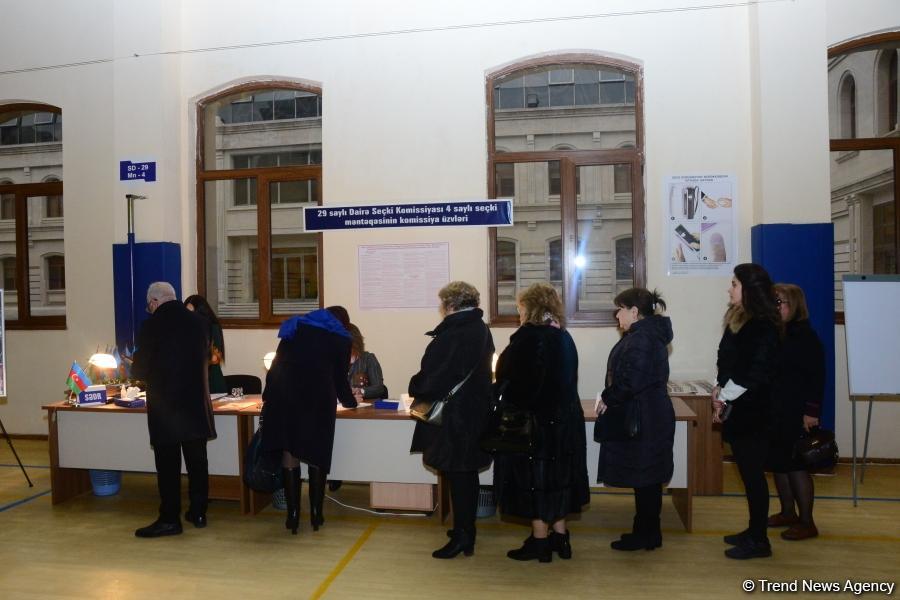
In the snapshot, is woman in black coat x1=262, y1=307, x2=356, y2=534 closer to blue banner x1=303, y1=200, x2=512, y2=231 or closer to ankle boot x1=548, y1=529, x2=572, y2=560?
ankle boot x1=548, y1=529, x2=572, y2=560

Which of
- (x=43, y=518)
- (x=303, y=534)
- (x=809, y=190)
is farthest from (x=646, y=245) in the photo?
(x=43, y=518)

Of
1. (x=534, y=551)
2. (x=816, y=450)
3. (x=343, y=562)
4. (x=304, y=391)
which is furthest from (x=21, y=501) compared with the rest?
(x=816, y=450)

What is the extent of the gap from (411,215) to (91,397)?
9.40 feet

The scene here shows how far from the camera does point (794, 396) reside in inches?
141

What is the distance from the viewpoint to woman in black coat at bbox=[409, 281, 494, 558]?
347cm

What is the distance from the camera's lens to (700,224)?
18.7 feet

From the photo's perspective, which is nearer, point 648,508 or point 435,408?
point 435,408

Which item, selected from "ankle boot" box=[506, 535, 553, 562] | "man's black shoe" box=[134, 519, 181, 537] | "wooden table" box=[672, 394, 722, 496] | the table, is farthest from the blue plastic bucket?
"wooden table" box=[672, 394, 722, 496]

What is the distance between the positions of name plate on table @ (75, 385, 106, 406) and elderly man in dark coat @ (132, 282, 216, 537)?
94 centimetres

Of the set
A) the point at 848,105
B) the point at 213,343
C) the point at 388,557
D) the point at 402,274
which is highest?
the point at 848,105

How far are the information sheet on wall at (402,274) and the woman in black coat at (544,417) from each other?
2.66 metres

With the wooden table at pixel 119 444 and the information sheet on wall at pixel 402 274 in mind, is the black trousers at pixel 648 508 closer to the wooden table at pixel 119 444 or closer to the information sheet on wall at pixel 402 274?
the wooden table at pixel 119 444

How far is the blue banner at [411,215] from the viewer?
5910 millimetres

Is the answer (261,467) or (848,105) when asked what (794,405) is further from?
(848,105)
